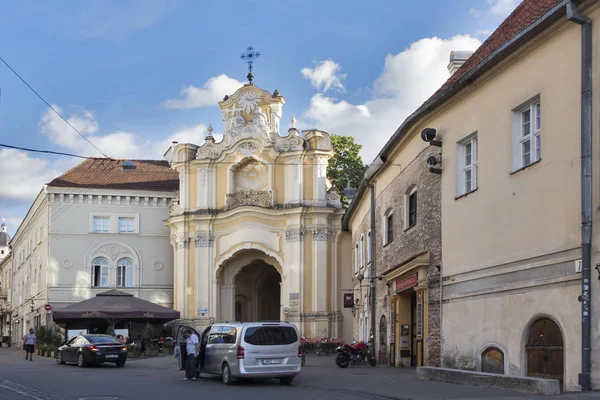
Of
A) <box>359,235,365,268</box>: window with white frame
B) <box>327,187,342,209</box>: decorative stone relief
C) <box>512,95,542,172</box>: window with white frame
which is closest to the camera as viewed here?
<box>512,95,542,172</box>: window with white frame

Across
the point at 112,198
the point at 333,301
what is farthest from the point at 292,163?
the point at 112,198

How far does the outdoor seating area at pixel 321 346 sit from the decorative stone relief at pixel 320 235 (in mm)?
6643

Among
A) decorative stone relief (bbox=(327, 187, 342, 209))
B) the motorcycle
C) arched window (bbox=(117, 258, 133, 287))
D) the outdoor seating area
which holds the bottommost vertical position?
the outdoor seating area

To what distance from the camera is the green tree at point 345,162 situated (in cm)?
6562

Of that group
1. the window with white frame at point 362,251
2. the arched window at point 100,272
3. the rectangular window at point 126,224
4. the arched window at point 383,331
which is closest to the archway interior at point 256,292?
the rectangular window at point 126,224

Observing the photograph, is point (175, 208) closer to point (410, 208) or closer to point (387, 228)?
point (387, 228)

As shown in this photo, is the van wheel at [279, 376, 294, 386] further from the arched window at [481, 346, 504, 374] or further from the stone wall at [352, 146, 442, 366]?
the arched window at [481, 346, 504, 374]

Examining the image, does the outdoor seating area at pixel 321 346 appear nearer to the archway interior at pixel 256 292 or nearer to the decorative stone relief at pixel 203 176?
the archway interior at pixel 256 292

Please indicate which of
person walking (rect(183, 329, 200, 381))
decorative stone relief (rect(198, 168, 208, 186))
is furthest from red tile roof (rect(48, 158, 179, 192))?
person walking (rect(183, 329, 200, 381))

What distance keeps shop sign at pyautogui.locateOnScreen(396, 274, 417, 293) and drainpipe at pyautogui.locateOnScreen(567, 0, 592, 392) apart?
9.86 m

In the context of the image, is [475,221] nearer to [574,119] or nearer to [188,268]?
[574,119]

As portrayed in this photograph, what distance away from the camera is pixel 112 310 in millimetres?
42531

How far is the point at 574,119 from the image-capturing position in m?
16.4

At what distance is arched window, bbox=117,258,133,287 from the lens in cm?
5606
